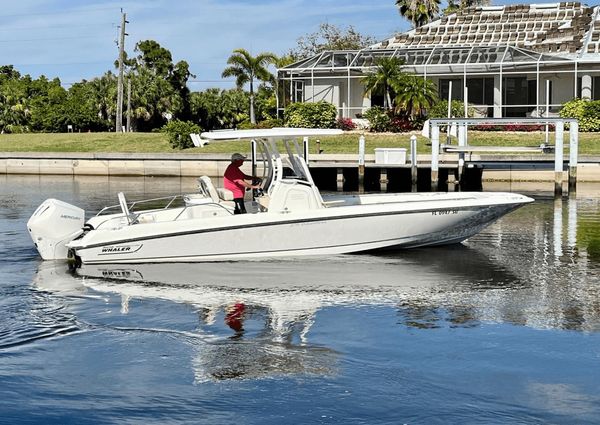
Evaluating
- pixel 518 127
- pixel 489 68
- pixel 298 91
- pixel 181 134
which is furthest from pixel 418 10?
pixel 181 134

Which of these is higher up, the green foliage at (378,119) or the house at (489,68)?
the house at (489,68)

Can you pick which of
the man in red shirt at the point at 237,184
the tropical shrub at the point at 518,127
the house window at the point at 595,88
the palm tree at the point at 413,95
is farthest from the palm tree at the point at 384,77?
the man in red shirt at the point at 237,184

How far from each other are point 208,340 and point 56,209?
5.86 m

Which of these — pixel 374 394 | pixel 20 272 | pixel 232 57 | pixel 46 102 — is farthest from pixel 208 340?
pixel 46 102

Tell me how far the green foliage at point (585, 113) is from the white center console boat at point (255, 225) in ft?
89.0

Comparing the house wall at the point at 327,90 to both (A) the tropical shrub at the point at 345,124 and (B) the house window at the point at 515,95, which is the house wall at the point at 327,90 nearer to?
(A) the tropical shrub at the point at 345,124

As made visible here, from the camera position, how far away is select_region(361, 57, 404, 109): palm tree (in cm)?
4522

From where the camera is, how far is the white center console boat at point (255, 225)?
51.9 feet

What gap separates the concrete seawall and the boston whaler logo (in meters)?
20.2

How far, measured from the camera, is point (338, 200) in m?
17.3

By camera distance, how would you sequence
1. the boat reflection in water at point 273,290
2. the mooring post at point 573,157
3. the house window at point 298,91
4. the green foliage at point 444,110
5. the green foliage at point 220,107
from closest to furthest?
the boat reflection in water at point 273,290, the mooring post at point 573,157, the green foliage at point 444,110, the house window at point 298,91, the green foliage at point 220,107

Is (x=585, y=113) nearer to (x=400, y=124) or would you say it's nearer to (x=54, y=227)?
(x=400, y=124)

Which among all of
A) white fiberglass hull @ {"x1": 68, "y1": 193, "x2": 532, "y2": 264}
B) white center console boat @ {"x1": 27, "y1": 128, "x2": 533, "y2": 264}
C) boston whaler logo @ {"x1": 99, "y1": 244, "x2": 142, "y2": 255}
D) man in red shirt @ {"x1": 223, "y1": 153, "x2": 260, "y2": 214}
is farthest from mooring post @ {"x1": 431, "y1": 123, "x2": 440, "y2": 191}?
boston whaler logo @ {"x1": 99, "y1": 244, "x2": 142, "y2": 255}

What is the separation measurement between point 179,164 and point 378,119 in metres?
10.5
